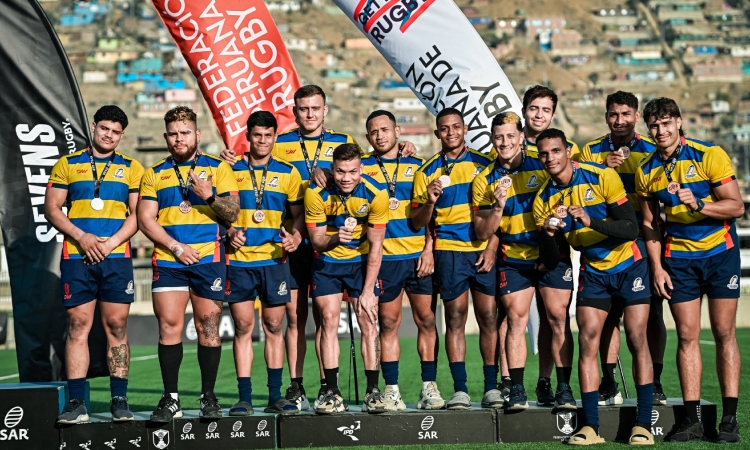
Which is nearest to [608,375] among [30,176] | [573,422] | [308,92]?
[573,422]

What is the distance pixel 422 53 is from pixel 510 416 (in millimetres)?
3209

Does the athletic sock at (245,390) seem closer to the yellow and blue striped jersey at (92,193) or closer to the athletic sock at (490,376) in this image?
the yellow and blue striped jersey at (92,193)

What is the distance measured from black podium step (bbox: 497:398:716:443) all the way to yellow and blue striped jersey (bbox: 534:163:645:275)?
40.6 inches

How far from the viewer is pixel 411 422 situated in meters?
7.34

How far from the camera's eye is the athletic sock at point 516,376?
7.45 m

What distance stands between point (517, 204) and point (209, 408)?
2.64 metres

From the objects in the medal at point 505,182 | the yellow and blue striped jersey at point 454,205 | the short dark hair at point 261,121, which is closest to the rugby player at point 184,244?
the short dark hair at point 261,121

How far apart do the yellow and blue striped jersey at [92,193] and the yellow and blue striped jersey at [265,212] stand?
2.56ft

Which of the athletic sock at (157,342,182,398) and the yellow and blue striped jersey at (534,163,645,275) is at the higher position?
the yellow and blue striped jersey at (534,163,645,275)

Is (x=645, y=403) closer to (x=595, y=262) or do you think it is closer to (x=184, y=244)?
(x=595, y=262)

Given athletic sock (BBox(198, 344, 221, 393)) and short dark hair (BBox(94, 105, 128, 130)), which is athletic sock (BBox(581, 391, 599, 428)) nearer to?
athletic sock (BBox(198, 344, 221, 393))

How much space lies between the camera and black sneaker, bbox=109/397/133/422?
7.29 metres

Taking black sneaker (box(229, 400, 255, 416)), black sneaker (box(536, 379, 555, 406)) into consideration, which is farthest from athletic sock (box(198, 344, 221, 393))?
black sneaker (box(536, 379, 555, 406))

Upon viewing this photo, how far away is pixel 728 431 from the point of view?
705 cm
